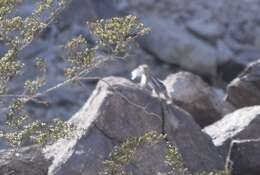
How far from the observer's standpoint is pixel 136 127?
24.0ft

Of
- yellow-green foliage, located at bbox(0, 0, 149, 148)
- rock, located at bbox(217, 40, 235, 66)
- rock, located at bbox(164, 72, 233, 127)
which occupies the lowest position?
rock, located at bbox(217, 40, 235, 66)

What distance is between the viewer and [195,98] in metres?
9.30

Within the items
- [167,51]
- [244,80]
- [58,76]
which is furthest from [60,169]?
[167,51]

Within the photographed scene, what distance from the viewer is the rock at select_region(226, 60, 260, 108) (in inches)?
357

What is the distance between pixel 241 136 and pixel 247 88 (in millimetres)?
1353

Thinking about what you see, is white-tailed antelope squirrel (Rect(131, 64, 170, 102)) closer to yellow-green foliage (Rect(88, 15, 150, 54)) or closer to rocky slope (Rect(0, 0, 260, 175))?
rocky slope (Rect(0, 0, 260, 175))

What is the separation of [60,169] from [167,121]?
3.65ft

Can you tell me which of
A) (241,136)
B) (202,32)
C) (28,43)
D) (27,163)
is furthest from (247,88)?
(202,32)

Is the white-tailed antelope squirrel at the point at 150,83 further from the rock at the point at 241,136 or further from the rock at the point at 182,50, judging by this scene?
the rock at the point at 182,50

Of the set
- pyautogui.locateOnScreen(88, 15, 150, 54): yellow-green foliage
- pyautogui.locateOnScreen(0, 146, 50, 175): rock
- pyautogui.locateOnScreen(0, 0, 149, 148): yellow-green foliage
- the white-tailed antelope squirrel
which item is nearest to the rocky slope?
pyautogui.locateOnScreen(0, 146, 50, 175): rock

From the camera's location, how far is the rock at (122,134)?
22.6ft

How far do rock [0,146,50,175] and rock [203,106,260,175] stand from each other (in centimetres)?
168

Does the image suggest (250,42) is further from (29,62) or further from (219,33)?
(29,62)

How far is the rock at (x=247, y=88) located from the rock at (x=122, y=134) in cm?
149
